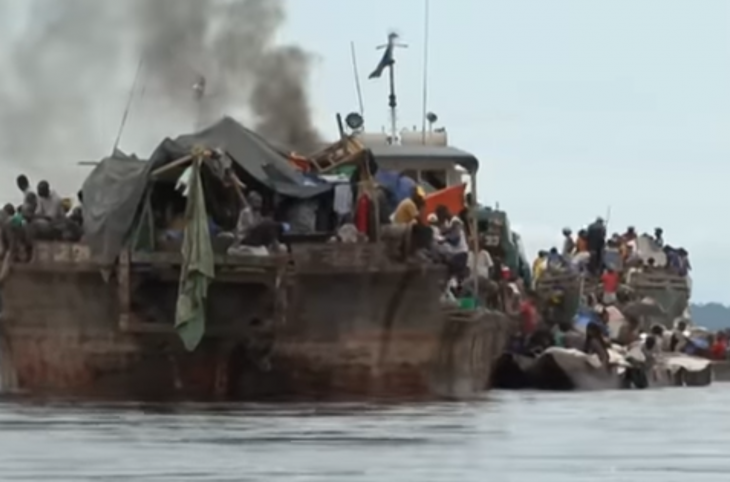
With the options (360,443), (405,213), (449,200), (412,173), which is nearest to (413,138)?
(412,173)

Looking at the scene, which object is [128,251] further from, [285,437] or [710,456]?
[710,456]

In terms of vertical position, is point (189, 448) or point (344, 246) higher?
point (344, 246)

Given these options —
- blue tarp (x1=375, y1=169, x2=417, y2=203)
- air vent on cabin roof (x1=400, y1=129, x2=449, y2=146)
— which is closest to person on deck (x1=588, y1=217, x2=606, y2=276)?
air vent on cabin roof (x1=400, y1=129, x2=449, y2=146)

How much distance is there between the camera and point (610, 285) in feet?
178

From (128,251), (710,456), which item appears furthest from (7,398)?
(710,456)

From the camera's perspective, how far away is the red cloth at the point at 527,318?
152 feet

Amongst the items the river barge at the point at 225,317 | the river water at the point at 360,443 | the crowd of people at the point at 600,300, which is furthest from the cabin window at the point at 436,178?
the river water at the point at 360,443

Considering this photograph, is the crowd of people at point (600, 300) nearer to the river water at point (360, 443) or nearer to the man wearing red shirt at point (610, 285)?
the man wearing red shirt at point (610, 285)

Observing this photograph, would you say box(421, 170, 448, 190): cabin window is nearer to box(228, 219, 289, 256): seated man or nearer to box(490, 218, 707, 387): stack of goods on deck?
box(490, 218, 707, 387): stack of goods on deck

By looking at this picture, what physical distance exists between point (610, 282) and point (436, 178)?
707 cm

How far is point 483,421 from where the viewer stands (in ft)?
99.8

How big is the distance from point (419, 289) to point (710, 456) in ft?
36.8

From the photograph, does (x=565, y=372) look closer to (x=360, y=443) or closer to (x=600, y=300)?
(x=600, y=300)

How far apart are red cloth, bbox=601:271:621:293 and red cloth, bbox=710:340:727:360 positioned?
2.88 m
